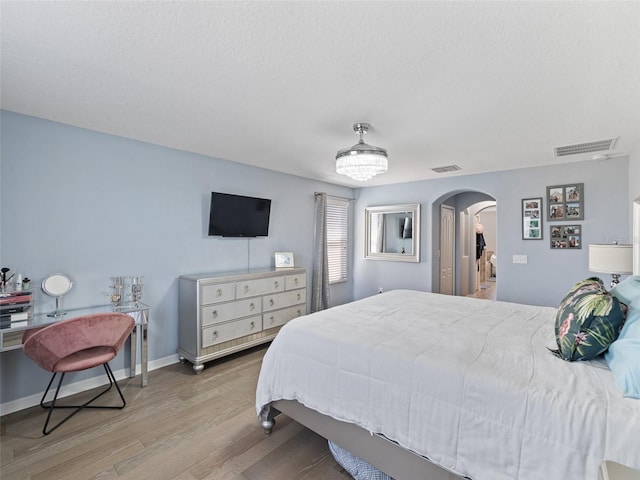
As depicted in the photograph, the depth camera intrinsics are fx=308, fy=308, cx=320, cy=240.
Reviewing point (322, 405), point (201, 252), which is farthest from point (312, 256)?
point (322, 405)

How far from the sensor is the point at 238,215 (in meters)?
4.14

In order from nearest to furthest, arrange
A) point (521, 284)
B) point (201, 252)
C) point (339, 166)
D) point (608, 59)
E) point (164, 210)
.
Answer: point (608, 59) < point (339, 166) < point (164, 210) < point (201, 252) < point (521, 284)

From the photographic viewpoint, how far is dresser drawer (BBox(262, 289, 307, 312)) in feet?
13.3

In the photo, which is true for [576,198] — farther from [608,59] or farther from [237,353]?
[237,353]

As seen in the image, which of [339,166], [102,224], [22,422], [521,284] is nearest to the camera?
[22,422]

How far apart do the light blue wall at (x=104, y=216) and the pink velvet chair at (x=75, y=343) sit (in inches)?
21.9

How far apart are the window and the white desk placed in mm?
3306

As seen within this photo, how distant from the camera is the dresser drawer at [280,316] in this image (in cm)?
406

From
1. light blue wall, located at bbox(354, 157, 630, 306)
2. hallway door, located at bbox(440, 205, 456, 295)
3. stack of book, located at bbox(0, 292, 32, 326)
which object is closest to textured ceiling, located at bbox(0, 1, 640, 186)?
light blue wall, located at bbox(354, 157, 630, 306)

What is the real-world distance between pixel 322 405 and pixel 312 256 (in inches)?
139

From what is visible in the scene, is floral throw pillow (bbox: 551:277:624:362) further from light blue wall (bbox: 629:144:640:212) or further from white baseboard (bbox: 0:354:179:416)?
white baseboard (bbox: 0:354:179:416)

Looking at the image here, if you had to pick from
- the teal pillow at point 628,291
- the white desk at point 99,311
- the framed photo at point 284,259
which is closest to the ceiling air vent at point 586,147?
the teal pillow at point 628,291

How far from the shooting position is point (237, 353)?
155 inches

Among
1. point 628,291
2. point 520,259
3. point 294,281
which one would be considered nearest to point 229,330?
point 294,281
